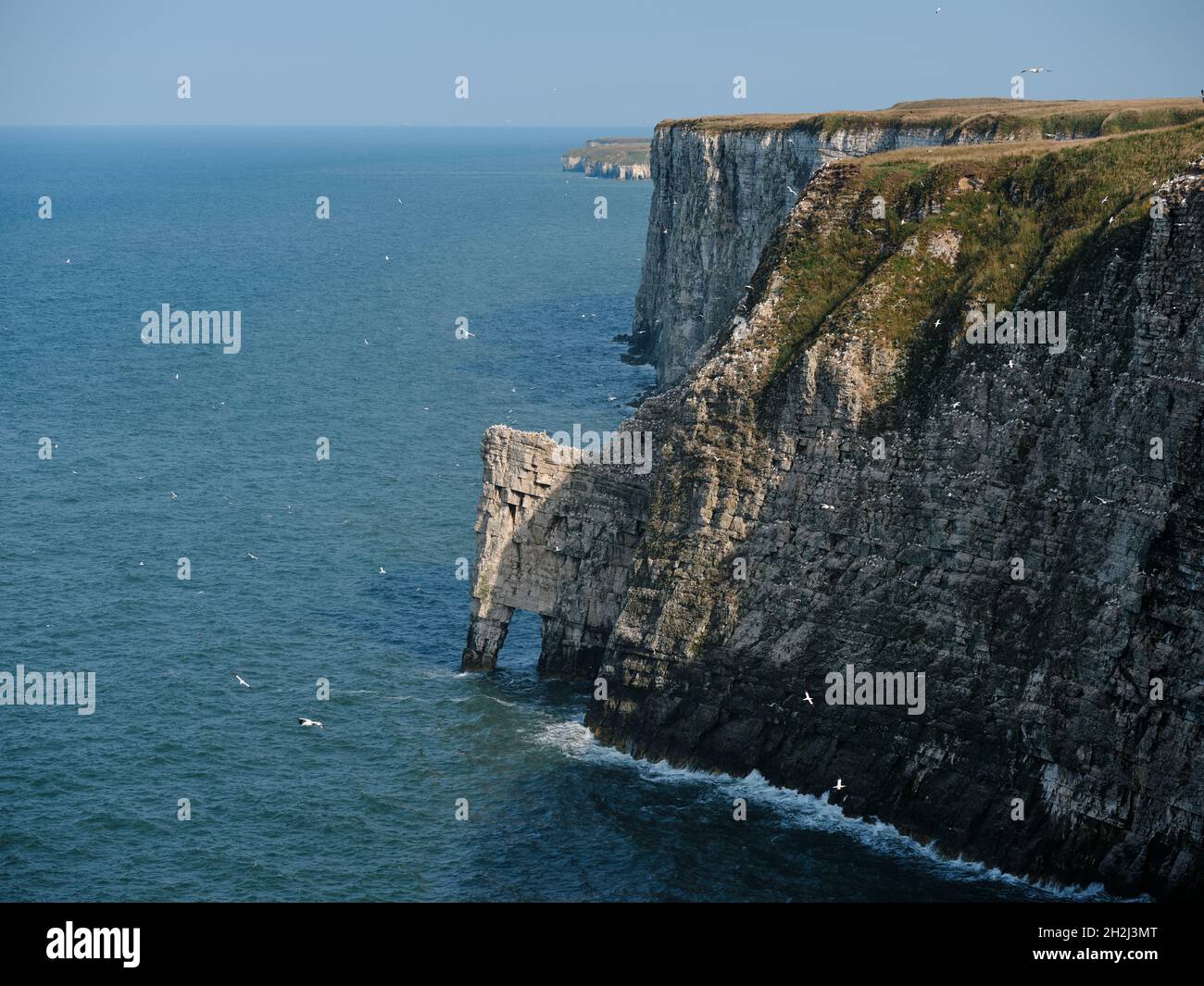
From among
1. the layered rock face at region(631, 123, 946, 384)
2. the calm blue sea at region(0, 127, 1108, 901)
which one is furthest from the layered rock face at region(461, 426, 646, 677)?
the layered rock face at region(631, 123, 946, 384)

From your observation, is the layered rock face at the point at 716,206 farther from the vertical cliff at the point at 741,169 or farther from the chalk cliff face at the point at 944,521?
the chalk cliff face at the point at 944,521

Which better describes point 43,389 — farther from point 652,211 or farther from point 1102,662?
point 1102,662

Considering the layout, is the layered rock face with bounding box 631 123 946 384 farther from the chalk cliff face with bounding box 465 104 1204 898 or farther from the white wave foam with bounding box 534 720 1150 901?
the white wave foam with bounding box 534 720 1150 901

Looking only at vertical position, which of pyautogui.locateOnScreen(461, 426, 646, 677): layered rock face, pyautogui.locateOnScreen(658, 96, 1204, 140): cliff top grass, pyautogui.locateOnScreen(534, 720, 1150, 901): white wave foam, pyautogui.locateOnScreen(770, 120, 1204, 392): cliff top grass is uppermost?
pyautogui.locateOnScreen(658, 96, 1204, 140): cliff top grass

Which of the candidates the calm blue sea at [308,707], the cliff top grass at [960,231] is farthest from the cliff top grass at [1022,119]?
the calm blue sea at [308,707]

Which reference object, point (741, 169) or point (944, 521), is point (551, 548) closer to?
point (944, 521)

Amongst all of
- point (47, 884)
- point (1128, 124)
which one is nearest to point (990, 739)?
point (47, 884)
